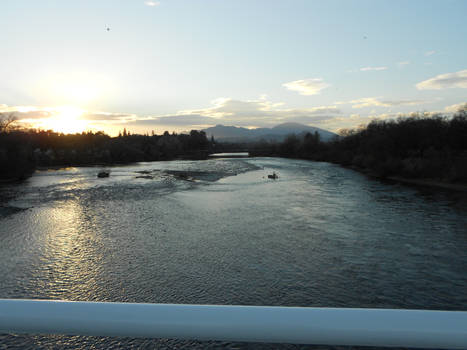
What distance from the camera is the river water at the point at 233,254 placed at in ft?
27.0

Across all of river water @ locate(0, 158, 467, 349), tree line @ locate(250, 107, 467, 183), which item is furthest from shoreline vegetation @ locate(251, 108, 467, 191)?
river water @ locate(0, 158, 467, 349)

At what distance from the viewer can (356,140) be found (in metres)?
69.6

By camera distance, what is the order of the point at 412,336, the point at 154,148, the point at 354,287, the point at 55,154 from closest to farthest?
1. the point at 412,336
2. the point at 354,287
3. the point at 55,154
4. the point at 154,148

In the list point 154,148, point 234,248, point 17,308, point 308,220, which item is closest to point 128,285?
point 234,248

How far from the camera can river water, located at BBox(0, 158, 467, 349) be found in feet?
27.0

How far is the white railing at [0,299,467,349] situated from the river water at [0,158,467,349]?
6459 mm

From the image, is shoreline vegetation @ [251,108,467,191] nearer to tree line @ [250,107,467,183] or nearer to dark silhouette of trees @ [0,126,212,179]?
tree line @ [250,107,467,183]

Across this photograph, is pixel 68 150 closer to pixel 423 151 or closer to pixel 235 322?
pixel 423 151

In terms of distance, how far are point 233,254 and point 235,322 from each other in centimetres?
1081

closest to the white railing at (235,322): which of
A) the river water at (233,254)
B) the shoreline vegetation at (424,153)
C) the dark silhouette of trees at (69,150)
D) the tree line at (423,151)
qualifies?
the river water at (233,254)

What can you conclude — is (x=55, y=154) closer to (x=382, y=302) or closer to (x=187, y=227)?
(x=187, y=227)

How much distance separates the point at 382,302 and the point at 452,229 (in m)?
9.69

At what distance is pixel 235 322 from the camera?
0.73m

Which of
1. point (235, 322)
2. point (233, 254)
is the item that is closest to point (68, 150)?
point (233, 254)
